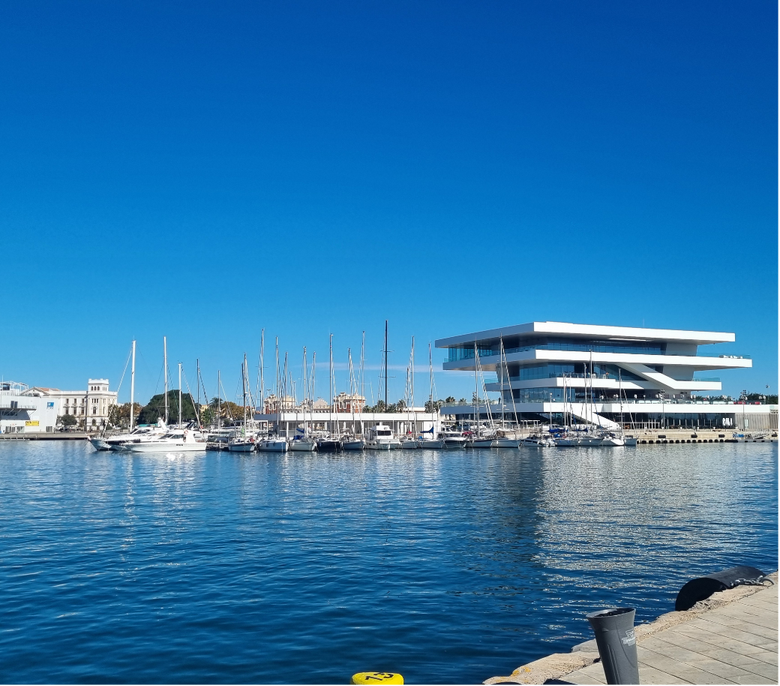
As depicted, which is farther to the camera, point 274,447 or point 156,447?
point 274,447

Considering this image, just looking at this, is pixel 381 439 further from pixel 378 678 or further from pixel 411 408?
pixel 378 678

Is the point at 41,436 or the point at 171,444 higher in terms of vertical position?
the point at 171,444

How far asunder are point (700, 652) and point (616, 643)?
2.30 meters

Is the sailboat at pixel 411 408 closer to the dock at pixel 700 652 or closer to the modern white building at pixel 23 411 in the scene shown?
the dock at pixel 700 652

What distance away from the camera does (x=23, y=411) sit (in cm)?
16075

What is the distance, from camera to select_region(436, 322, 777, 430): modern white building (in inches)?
4222

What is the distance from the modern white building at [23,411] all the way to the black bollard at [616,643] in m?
168

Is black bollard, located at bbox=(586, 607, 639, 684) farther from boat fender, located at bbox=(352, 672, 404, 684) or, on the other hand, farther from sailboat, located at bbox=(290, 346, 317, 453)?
sailboat, located at bbox=(290, 346, 317, 453)

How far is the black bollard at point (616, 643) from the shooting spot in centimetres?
805

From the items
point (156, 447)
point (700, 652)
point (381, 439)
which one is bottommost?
point (156, 447)

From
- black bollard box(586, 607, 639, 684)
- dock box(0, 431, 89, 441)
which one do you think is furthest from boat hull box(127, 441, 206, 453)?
dock box(0, 431, 89, 441)

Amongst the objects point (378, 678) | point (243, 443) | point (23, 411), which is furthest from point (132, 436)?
point (23, 411)

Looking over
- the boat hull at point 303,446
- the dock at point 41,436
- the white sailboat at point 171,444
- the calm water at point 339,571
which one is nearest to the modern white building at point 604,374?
the boat hull at point 303,446

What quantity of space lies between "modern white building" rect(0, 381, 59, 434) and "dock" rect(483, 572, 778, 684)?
166m
